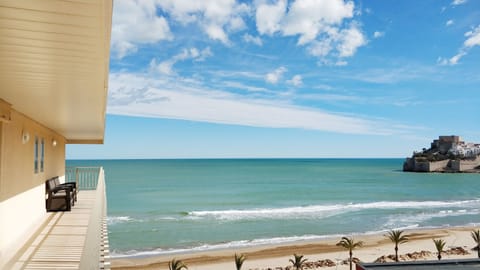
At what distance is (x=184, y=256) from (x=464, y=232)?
16.8 metres

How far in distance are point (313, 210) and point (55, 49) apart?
3247 cm

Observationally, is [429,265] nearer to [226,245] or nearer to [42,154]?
[42,154]

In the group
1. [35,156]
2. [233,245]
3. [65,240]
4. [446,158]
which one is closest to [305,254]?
[233,245]

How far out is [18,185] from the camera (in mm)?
6887

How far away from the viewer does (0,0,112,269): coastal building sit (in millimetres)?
2143

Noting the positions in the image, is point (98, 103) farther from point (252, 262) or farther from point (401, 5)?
point (401, 5)

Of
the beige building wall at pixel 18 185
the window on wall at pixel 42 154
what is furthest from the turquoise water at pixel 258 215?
the beige building wall at pixel 18 185

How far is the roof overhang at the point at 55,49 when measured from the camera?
6.64ft

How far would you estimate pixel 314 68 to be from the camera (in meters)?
57.2

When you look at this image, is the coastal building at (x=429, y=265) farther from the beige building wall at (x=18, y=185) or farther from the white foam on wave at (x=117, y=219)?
the white foam on wave at (x=117, y=219)

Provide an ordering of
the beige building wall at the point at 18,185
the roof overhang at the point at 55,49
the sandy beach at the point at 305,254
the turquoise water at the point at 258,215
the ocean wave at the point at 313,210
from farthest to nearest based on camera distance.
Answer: the ocean wave at the point at 313,210 → the turquoise water at the point at 258,215 → the sandy beach at the point at 305,254 → the beige building wall at the point at 18,185 → the roof overhang at the point at 55,49

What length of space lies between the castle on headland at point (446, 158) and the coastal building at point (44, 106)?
310 feet

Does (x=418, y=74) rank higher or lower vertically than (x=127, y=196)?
higher

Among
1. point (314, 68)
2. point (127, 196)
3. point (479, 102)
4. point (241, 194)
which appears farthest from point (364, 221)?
point (479, 102)
